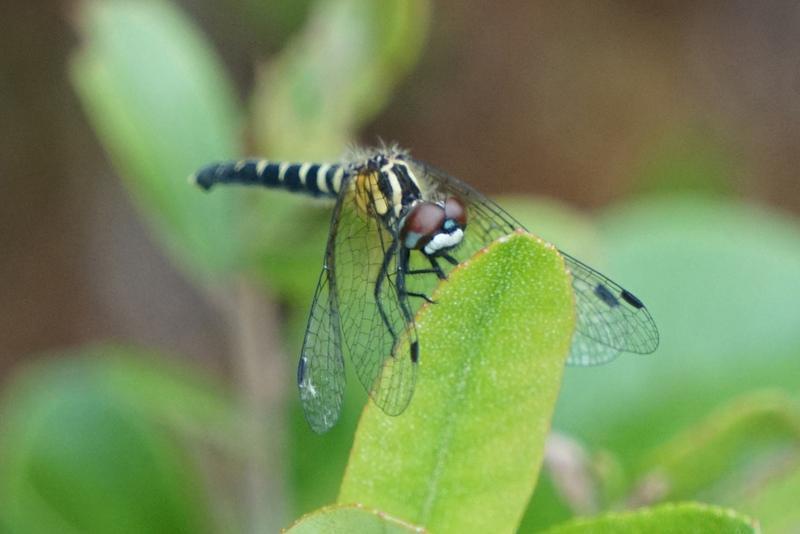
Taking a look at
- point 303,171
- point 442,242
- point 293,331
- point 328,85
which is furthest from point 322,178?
point 442,242

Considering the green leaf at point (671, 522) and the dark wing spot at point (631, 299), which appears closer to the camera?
the green leaf at point (671, 522)

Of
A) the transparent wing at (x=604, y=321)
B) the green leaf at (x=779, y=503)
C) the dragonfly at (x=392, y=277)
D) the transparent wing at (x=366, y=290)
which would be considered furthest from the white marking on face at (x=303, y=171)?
the green leaf at (x=779, y=503)

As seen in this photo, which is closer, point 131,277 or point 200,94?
point 200,94


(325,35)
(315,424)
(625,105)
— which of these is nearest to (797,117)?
(625,105)

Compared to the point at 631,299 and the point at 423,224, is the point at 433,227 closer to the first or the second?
the point at 423,224

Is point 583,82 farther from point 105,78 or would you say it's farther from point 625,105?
point 105,78

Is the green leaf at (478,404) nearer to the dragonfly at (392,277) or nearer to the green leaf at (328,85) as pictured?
the dragonfly at (392,277)
